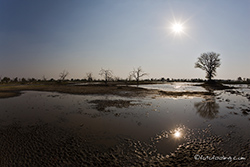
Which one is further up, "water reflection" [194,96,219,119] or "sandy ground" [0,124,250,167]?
"sandy ground" [0,124,250,167]

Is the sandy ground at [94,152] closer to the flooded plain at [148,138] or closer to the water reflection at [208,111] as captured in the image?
the flooded plain at [148,138]

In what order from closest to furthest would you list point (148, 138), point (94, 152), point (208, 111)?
point (94, 152), point (148, 138), point (208, 111)

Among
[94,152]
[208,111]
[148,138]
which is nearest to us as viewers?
[94,152]

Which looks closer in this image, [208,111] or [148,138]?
[148,138]

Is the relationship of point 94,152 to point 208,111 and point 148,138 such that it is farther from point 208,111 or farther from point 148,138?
point 208,111

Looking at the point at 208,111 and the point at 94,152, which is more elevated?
the point at 94,152

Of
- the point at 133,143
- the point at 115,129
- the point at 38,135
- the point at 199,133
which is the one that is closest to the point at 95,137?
the point at 115,129

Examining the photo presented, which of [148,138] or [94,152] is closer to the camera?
[94,152]

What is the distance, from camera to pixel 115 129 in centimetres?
890

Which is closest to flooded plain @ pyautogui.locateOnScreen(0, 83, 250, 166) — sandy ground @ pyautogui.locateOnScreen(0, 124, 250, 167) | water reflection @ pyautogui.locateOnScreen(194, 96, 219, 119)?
sandy ground @ pyautogui.locateOnScreen(0, 124, 250, 167)

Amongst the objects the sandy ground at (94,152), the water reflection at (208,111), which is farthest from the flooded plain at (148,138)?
the water reflection at (208,111)

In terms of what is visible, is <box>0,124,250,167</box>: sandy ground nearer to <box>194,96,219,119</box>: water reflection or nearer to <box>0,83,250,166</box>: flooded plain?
<box>0,83,250,166</box>: flooded plain

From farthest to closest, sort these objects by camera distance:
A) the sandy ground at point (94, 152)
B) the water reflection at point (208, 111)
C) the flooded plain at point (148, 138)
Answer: the water reflection at point (208, 111)
the flooded plain at point (148, 138)
the sandy ground at point (94, 152)

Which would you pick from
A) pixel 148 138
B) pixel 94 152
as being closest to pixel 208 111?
pixel 148 138
